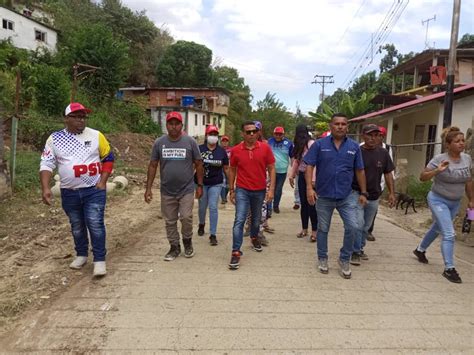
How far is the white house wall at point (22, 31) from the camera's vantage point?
26.7 metres

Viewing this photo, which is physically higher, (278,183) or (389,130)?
(389,130)

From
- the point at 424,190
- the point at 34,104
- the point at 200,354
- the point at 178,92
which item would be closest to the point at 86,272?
the point at 200,354

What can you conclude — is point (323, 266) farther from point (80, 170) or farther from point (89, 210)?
point (80, 170)

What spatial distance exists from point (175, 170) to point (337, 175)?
5.96 feet

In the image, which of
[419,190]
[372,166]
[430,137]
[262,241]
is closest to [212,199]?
[262,241]

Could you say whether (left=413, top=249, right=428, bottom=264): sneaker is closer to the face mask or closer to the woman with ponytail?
the woman with ponytail

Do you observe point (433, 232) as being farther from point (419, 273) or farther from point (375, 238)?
point (375, 238)

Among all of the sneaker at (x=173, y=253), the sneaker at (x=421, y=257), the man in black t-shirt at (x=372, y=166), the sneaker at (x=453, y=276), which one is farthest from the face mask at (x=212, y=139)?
the sneaker at (x=453, y=276)

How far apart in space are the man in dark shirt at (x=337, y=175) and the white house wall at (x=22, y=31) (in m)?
28.6

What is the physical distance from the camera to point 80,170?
160 inches

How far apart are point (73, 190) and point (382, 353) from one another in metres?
3.20

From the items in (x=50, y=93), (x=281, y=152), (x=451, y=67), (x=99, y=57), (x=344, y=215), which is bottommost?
(x=344, y=215)

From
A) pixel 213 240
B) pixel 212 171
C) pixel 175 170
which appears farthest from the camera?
pixel 213 240

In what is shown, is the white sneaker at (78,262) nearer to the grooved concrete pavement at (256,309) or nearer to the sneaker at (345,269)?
the grooved concrete pavement at (256,309)
